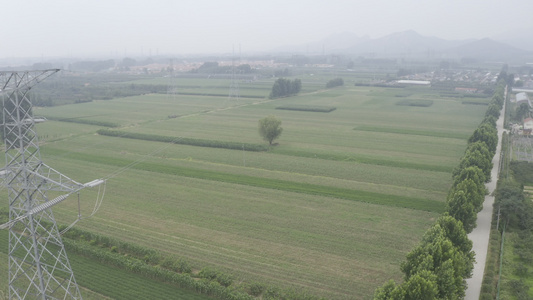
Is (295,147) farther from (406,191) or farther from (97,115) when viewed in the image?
(97,115)

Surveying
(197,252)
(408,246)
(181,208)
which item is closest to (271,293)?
(197,252)

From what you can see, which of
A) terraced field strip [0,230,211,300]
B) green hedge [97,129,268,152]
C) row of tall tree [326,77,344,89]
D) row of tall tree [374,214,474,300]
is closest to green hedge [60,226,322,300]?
terraced field strip [0,230,211,300]

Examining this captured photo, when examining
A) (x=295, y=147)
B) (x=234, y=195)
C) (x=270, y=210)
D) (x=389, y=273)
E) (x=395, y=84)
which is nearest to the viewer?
(x=389, y=273)

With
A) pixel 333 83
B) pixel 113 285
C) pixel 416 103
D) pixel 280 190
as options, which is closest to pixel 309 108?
pixel 416 103

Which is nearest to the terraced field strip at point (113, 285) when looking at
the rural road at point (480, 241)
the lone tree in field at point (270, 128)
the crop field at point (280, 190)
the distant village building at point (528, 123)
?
the crop field at point (280, 190)

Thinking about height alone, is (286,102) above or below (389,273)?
above
